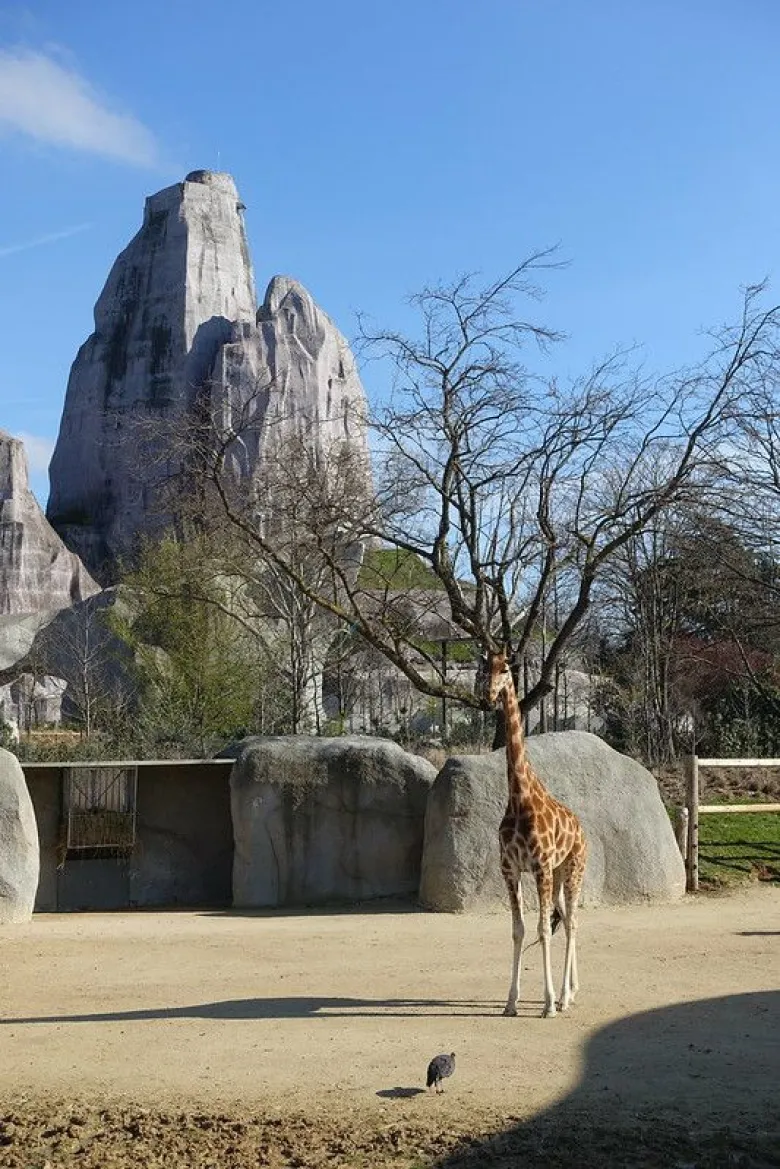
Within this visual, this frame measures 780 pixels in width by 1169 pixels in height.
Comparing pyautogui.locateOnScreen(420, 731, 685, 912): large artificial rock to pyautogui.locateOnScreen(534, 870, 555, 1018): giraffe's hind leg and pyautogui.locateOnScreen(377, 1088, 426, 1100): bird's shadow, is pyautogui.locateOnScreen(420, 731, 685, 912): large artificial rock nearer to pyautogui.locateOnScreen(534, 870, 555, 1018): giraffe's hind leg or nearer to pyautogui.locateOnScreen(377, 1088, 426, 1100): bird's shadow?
pyautogui.locateOnScreen(534, 870, 555, 1018): giraffe's hind leg

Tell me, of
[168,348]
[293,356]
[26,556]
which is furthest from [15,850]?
[168,348]

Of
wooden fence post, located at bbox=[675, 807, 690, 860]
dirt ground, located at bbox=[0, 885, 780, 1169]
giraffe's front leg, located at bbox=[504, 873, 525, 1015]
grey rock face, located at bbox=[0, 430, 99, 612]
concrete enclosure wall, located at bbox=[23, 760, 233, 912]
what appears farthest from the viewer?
grey rock face, located at bbox=[0, 430, 99, 612]

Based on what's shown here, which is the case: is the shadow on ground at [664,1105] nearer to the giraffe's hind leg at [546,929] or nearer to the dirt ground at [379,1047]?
the dirt ground at [379,1047]

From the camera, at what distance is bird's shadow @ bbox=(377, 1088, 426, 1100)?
274 inches

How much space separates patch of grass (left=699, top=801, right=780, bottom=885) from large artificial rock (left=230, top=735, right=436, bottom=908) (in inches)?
146

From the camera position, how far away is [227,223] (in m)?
67.1

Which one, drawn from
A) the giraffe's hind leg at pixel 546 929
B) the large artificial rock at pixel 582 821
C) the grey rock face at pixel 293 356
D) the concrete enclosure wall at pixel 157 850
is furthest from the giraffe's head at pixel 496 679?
the grey rock face at pixel 293 356

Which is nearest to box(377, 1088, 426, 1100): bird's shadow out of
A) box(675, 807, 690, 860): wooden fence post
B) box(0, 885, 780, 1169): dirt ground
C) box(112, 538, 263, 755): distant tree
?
box(0, 885, 780, 1169): dirt ground

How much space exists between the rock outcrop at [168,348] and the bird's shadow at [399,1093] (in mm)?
56206

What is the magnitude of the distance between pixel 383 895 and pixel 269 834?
59.1 inches

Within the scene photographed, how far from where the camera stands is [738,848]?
16797mm

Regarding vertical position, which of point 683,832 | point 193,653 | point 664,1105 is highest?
point 193,653

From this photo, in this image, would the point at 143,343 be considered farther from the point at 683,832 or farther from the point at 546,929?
the point at 546,929

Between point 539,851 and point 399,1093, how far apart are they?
2.87 m
